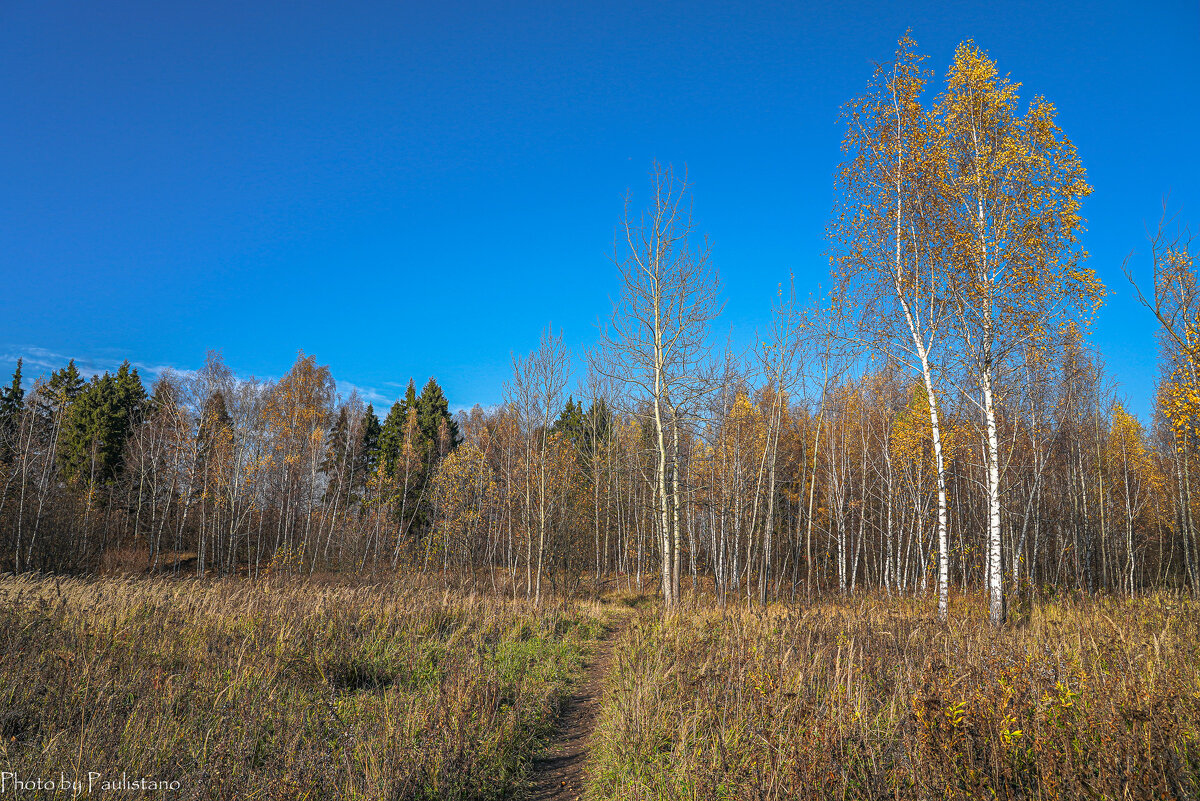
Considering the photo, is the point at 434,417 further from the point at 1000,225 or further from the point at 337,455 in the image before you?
the point at 1000,225

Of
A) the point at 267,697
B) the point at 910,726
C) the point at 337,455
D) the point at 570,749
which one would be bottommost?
the point at 570,749

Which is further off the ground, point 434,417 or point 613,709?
point 434,417

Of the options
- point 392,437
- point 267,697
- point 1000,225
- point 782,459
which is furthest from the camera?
point 392,437

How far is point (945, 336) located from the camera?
1063cm

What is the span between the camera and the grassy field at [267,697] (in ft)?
11.6

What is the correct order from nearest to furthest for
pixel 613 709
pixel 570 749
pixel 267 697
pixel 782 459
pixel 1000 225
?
1. pixel 267 697
2. pixel 570 749
3. pixel 613 709
4. pixel 1000 225
5. pixel 782 459

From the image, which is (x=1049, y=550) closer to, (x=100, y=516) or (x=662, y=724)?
(x=662, y=724)

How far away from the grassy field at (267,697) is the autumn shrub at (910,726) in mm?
Answer: 1288

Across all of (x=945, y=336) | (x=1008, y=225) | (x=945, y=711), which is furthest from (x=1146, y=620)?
(x=945, y=711)

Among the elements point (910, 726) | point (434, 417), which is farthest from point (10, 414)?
point (910, 726)

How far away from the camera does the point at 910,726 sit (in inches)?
140

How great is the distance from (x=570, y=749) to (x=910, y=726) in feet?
10.5

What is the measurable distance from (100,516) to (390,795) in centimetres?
3245

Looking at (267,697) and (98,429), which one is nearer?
(267,697)
